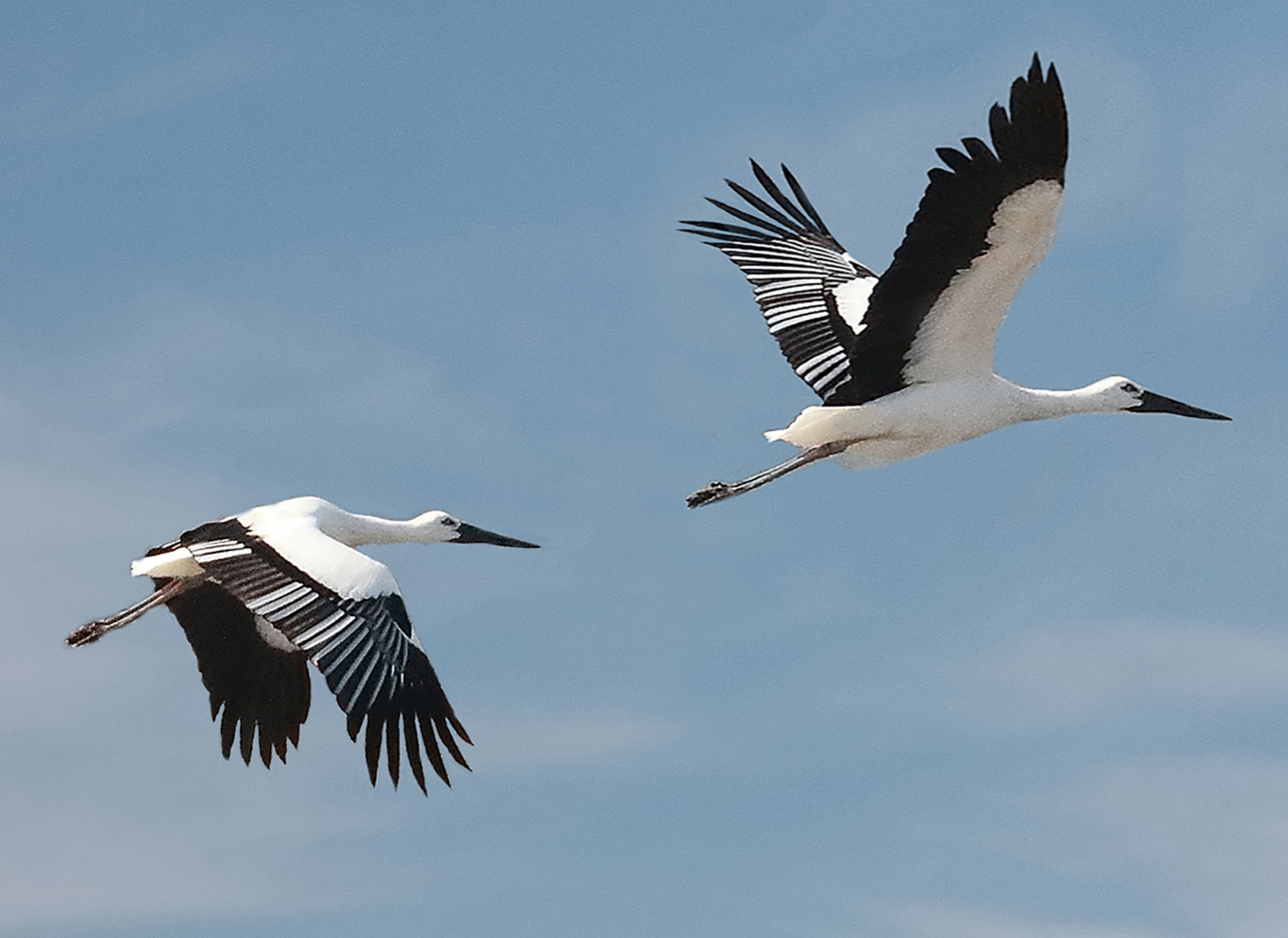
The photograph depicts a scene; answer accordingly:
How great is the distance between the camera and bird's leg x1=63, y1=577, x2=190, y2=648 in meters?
16.9

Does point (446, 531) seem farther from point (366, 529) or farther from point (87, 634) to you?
point (87, 634)

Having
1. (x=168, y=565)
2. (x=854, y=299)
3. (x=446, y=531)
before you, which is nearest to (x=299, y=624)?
(x=168, y=565)

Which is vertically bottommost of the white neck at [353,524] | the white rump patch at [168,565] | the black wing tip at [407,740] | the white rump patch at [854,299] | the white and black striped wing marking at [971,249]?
the black wing tip at [407,740]

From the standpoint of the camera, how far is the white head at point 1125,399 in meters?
17.7

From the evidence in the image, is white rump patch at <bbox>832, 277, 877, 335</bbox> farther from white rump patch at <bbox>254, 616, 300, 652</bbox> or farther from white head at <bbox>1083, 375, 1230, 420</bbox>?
white rump patch at <bbox>254, 616, 300, 652</bbox>

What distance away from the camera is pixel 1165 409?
1812 centimetres

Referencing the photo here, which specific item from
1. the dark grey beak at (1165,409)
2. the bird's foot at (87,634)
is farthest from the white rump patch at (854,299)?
the bird's foot at (87,634)

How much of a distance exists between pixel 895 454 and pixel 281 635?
4.87 meters

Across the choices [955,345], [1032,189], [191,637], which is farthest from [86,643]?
[1032,189]

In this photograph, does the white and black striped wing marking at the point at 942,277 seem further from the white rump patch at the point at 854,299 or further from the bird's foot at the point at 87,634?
the bird's foot at the point at 87,634

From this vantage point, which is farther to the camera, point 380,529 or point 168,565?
point 380,529

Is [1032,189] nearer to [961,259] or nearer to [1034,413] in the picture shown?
[961,259]

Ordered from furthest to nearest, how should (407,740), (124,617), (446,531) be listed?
(446,531)
(124,617)
(407,740)

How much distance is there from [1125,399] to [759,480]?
317cm
